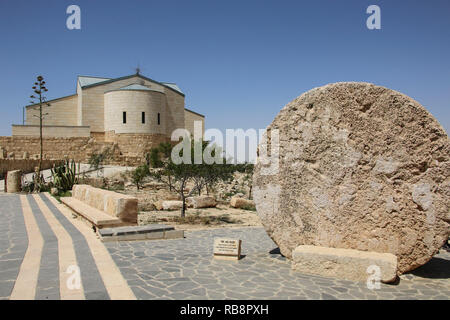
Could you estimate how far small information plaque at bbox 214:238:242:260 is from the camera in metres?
5.49

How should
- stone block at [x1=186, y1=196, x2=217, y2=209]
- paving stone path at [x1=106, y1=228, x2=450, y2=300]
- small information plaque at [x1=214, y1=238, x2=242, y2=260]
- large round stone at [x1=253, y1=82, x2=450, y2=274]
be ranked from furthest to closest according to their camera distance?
stone block at [x1=186, y1=196, x2=217, y2=209]
small information plaque at [x1=214, y1=238, x2=242, y2=260]
large round stone at [x1=253, y1=82, x2=450, y2=274]
paving stone path at [x1=106, y1=228, x2=450, y2=300]

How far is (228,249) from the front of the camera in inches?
217

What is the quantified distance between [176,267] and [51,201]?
9.33 m

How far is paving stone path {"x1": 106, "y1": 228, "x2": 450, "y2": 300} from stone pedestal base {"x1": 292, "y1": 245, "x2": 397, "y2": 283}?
13cm

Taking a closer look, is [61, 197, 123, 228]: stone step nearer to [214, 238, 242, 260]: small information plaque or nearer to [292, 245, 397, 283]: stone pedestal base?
[214, 238, 242, 260]: small information plaque

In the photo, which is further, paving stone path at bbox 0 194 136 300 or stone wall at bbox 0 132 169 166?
stone wall at bbox 0 132 169 166

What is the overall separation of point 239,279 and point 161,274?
1004 millimetres

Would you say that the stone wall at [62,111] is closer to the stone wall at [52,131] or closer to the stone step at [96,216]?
the stone wall at [52,131]

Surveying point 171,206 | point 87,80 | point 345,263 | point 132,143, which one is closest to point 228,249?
point 345,263

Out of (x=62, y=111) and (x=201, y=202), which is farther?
(x=62, y=111)

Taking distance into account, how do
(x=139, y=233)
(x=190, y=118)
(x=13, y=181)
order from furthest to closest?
(x=190, y=118) < (x=13, y=181) < (x=139, y=233)

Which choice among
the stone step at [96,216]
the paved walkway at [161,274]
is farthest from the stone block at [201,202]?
the paved walkway at [161,274]

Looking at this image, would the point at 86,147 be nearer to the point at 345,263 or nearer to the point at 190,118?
the point at 190,118

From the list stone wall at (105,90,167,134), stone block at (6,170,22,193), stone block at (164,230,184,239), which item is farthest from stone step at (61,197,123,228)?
stone wall at (105,90,167,134)
